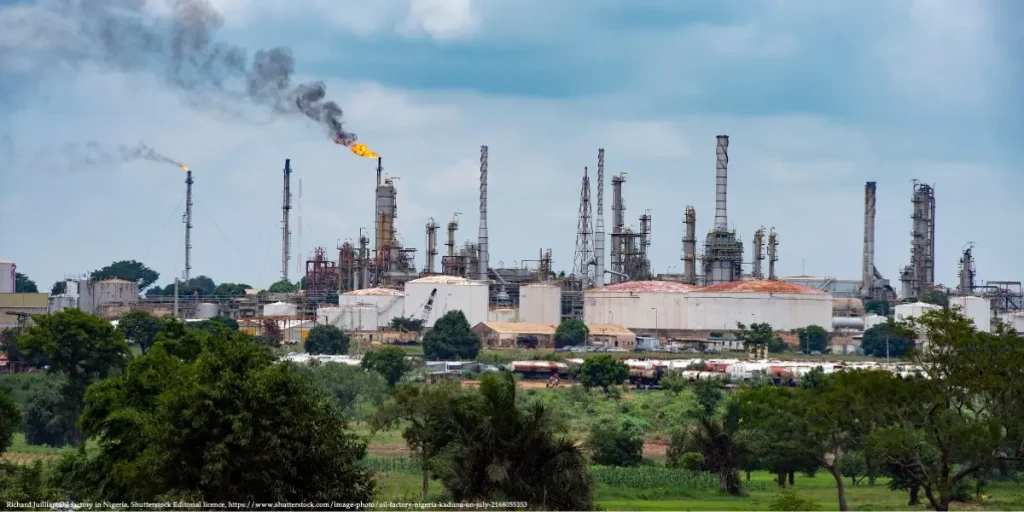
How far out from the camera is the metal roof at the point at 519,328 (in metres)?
137

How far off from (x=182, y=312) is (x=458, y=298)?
92.3 feet

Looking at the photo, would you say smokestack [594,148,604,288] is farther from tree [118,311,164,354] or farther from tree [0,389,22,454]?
tree [0,389,22,454]

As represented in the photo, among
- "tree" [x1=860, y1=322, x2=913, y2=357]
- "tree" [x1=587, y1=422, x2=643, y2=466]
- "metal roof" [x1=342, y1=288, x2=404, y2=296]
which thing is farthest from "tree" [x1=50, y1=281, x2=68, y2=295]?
"tree" [x1=587, y1=422, x2=643, y2=466]

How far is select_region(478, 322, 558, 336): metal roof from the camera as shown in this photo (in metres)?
137

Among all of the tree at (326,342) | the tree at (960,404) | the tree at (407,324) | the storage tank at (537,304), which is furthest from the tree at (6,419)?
the storage tank at (537,304)

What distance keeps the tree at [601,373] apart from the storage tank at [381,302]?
50887 millimetres

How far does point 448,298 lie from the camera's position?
141750 mm

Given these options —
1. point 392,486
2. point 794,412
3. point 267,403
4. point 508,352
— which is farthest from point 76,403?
point 508,352

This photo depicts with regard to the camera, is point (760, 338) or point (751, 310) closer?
point (760, 338)

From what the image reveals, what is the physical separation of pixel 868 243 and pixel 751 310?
33.1m

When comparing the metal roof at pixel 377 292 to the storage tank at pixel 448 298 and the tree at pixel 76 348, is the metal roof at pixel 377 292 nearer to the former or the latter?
the storage tank at pixel 448 298

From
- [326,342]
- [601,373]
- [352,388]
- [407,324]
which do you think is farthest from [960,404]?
[407,324]

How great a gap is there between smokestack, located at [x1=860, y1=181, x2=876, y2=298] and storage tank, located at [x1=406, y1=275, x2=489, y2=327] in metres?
44.7

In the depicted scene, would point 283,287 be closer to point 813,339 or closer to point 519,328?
point 519,328
